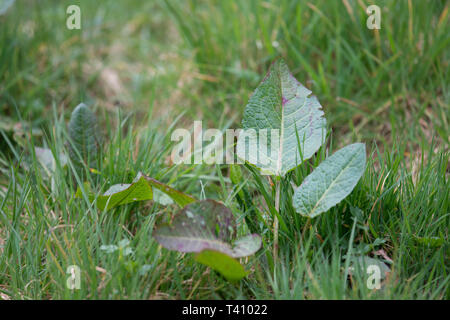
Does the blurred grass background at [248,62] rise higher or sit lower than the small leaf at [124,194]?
higher

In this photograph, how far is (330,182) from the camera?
4.20ft

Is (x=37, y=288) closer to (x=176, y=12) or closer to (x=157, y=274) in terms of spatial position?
(x=157, y=274)

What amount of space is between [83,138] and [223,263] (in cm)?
85

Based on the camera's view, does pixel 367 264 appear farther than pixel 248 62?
No

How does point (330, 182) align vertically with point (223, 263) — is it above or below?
above

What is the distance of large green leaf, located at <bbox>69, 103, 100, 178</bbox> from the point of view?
1740mm

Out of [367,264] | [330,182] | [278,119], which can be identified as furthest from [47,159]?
[367,264]

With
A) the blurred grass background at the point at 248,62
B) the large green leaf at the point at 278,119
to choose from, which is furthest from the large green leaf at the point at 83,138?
the large green leaf at the point at 278,119

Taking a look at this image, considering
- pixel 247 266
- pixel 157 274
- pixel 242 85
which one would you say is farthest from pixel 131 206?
pixel 242 85

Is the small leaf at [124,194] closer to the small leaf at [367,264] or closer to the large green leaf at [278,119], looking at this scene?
the large green leaf at [278,119]

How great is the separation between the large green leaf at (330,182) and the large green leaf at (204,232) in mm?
169

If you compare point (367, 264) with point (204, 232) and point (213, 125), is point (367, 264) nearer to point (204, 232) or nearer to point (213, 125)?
point (204, 232)

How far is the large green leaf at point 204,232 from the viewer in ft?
3.98
